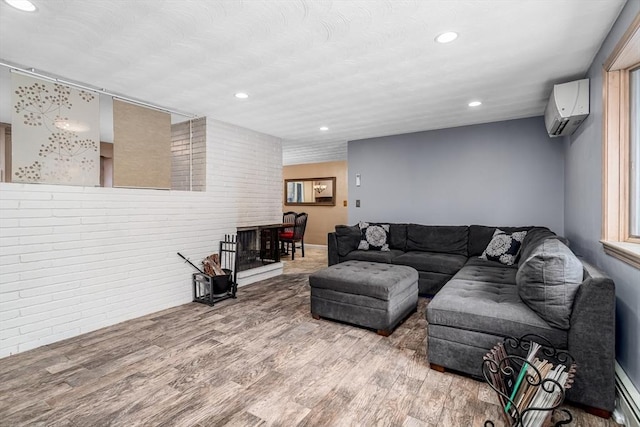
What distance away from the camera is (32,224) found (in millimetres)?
2568

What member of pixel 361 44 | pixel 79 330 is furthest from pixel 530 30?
pixel 79 330

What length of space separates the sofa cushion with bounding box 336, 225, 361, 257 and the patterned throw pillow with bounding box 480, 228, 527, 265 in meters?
1.70

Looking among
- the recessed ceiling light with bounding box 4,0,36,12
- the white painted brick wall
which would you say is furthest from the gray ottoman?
the recessed ceiling light with bounding box 4,0,36,12

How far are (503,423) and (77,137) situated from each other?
12.8 ft

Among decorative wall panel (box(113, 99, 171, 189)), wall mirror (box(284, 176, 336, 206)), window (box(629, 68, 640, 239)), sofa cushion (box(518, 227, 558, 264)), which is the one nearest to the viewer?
window (box(629, 68, 640, 239))

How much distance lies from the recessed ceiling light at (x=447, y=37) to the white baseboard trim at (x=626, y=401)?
2252 millimetres

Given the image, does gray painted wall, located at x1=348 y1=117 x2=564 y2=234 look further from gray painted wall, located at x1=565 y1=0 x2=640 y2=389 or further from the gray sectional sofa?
the gray sectional sofa

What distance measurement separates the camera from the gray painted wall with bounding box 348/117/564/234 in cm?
398

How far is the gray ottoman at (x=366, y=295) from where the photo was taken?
2746 millimetres

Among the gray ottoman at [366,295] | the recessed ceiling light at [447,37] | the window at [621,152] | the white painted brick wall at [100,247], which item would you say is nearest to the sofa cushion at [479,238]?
the gray ottoman at [366,295]

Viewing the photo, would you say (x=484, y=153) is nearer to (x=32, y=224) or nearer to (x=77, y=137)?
(x=77, y=137)

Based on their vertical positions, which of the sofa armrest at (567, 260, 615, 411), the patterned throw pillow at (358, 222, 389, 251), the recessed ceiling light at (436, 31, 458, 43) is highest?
the recessed ceiling light at (436, 31, 458, 43)

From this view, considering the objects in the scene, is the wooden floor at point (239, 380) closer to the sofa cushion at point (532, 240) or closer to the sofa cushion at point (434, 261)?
the sofa cushion at point (434, 261)

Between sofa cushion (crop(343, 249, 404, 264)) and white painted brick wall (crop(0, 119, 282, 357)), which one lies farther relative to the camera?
sofa cushion (crop(343, 249, 404, 264))
